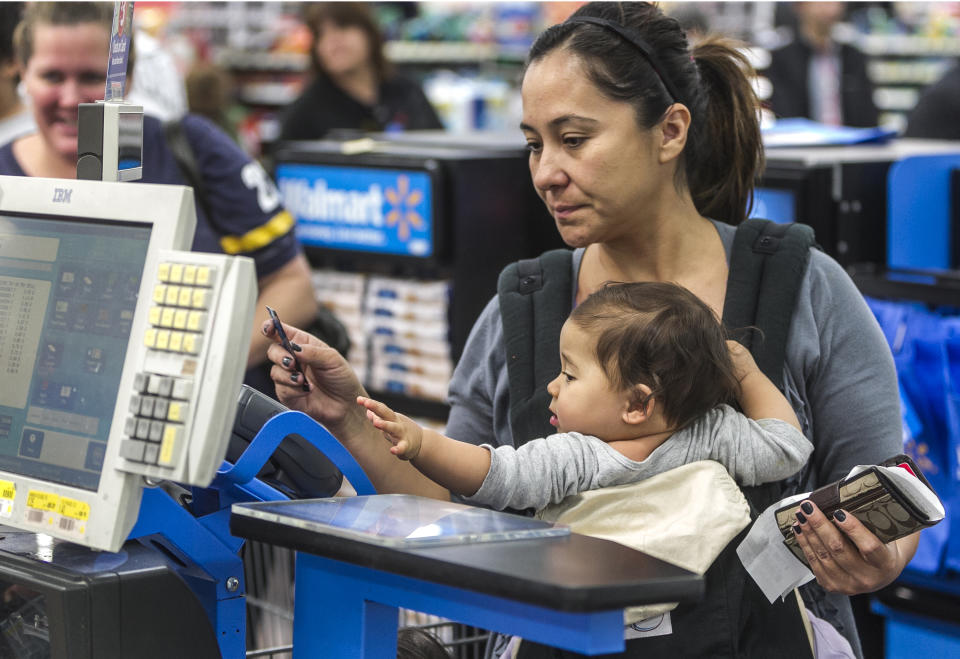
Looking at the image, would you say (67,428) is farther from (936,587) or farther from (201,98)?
(201,98)

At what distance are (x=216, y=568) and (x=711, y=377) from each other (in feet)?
2.27

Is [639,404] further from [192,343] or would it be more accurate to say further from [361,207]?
[361,207]

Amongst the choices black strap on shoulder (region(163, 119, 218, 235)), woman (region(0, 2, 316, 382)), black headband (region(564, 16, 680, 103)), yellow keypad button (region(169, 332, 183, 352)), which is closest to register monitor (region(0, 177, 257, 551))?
yellow keypad button (region(169, 332, 183, 352))

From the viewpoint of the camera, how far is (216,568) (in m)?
1.53

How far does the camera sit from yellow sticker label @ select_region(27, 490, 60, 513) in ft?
4.49

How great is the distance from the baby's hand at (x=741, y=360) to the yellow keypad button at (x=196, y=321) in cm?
78

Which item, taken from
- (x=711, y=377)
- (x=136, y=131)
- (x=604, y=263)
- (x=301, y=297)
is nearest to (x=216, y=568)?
(x=136, y=131)

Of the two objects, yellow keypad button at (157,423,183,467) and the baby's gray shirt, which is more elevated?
yellow keypad button at (157,423,183,467)

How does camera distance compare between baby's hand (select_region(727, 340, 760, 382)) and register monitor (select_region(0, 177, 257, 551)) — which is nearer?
register monitor (select_region(0, 177, 257, 551))

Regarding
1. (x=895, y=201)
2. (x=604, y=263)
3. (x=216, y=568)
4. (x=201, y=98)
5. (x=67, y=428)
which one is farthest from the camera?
(x=201, y=98)

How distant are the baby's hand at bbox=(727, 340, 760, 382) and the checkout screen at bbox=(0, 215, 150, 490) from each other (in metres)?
0.83

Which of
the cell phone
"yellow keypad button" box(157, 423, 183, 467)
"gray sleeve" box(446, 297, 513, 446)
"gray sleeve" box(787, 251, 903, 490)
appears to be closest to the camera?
"yellow keypad button" box(157, 423, 183, 467)

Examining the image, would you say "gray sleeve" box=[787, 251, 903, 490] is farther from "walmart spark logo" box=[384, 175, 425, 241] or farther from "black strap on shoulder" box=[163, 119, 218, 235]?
"walmart spark logo" box=[384, 175, 425, 241]

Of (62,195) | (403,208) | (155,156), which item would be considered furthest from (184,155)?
(62,195)
